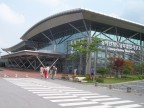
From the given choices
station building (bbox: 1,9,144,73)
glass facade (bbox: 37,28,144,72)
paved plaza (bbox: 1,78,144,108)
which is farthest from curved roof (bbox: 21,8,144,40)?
paved plaza (bbox: 1,78,144,108)

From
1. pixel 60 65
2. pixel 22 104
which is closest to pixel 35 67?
pixel 60 65

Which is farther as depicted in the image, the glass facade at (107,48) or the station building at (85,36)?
the glass facade at (107,48)

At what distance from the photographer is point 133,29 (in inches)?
1962

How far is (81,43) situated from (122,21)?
1240cm

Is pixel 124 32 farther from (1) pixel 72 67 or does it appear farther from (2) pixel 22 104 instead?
(2) pixel 22 104

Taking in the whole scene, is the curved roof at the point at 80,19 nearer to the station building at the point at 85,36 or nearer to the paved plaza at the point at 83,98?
the station building at the point at 85,36

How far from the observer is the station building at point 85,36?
149 feet

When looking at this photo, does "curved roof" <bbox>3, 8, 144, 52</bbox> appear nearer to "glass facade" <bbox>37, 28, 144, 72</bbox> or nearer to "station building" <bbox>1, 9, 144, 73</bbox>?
"station building" <bbox>1, 9, 144, 73</bbox>

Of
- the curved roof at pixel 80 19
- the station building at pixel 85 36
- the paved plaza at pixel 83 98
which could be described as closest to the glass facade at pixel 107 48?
the station building at pixel 85 36

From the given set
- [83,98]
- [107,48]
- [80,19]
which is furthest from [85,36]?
[83,98]

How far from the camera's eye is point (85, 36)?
46.5 meters

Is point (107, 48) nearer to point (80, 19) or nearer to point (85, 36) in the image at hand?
point (85, 36)

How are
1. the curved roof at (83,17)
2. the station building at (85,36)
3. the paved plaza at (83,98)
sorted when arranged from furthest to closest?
the station building at (85,36) < the curved roof at (83,17) < the paved plaza at (83,98)

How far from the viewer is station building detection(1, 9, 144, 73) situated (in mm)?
45562
